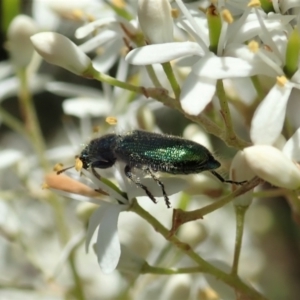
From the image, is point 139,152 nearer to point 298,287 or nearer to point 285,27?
point 285,27

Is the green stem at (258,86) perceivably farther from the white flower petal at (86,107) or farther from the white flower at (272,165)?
the white flower petal at (86,107)

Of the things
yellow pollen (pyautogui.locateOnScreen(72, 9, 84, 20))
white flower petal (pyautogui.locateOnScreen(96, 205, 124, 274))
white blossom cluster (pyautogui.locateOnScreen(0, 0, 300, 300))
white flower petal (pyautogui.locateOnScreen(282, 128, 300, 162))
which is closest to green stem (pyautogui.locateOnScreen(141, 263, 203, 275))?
white blossom cluster (pyautogui.locateOnScreen(0, 0, 300, 300))

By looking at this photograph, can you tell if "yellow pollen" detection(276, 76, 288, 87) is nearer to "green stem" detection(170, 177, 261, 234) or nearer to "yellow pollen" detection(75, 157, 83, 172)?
"green stem" detection(170, 177, 261, 234)

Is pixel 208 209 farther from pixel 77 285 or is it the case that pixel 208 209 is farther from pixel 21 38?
pixel 21 38

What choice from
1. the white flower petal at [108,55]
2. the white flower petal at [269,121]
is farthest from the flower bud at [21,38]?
the white flower petal at [269,121]

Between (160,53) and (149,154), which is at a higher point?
(160,53)

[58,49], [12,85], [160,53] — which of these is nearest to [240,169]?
[160,53]
